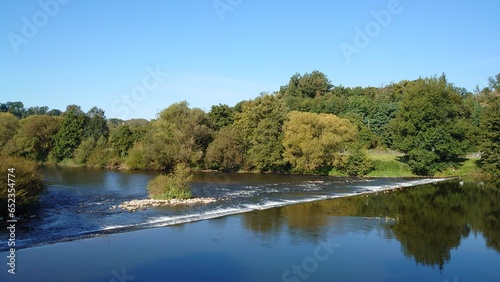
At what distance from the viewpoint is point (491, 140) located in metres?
54.1

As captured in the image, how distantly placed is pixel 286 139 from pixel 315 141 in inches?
198

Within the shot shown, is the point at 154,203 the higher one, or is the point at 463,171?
the point at 463,171

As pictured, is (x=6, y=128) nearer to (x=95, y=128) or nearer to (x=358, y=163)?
(x=95, y=128)

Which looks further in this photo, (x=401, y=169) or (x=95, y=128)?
(x=95, y=128)

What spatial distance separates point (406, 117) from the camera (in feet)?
193

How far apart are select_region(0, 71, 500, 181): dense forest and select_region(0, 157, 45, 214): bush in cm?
3230

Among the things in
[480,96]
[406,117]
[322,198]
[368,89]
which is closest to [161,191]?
[322,198]

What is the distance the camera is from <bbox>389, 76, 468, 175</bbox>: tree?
55.7 m

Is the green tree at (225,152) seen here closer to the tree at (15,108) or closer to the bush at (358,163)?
the bush at (358,163)

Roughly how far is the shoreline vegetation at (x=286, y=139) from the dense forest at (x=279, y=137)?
16 cm

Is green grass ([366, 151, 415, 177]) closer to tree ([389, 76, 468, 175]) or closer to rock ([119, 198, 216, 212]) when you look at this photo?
tree ([389, 76, 468, 175])
